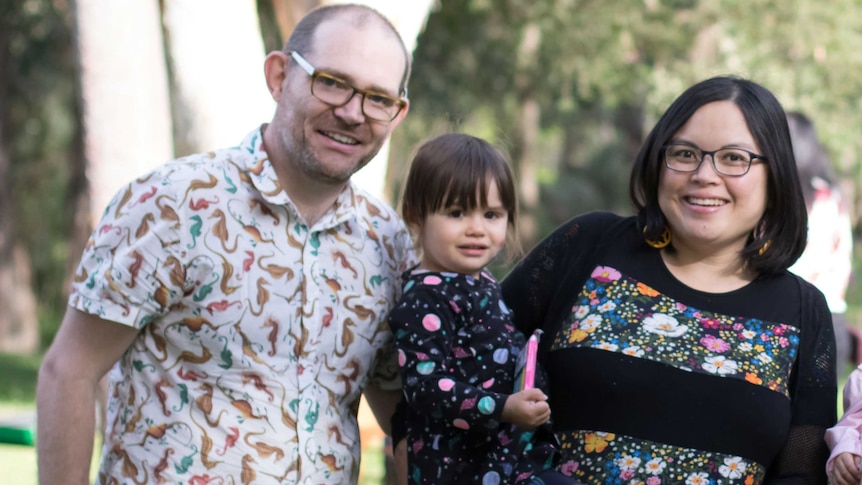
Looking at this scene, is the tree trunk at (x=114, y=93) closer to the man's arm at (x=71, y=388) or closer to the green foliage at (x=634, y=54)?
the man's arm at (x=71, y=388)

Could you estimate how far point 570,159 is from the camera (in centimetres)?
3469

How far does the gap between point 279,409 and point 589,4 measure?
14323 mm

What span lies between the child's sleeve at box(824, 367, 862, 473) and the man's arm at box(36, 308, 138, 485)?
6.14 ft

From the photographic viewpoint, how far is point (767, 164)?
121 inches

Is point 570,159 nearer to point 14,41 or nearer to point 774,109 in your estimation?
point 14,41

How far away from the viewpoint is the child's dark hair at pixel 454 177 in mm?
3164

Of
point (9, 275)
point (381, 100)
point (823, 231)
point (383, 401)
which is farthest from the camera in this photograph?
point (9, 275)

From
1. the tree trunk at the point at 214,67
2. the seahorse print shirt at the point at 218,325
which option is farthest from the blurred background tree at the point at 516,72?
the seahorse print shirt at the point at 218,325

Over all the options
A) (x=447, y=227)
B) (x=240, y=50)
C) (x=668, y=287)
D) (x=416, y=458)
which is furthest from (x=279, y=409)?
(x=240, y=50)

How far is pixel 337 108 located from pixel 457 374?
795mm

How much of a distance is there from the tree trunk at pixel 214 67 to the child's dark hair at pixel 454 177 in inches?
136

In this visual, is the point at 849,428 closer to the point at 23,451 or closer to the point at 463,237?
the point at 463,237

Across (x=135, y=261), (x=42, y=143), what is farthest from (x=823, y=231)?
(x=42, y=143)

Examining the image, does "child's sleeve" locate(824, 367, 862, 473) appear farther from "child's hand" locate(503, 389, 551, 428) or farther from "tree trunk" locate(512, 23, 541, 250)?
"tree trunk" locate(512, 23, 541, 250)
